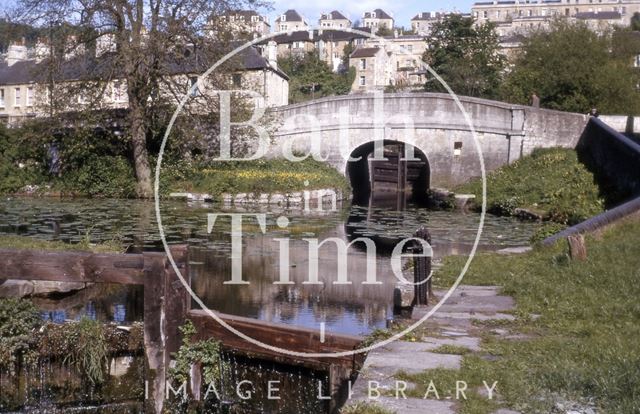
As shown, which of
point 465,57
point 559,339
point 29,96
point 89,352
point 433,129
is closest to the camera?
point 559,339

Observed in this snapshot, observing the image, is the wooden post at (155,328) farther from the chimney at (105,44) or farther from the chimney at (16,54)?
the chimney at (16,54)

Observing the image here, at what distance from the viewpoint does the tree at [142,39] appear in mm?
21250

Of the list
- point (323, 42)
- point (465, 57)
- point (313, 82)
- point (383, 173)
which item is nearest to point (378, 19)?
point (323, 42)

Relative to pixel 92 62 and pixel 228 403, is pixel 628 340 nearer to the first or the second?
pixel 228 403

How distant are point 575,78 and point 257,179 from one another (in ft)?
48.3

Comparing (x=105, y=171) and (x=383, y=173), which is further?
(x=383, y=173)

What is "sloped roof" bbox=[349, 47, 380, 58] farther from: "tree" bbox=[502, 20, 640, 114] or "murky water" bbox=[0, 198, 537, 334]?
"murky water" bbox=[0, 198, 537, 334]

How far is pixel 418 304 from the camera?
22.9ft

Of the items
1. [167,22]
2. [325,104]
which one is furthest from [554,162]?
[167,22]

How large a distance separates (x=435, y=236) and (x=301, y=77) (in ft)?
130

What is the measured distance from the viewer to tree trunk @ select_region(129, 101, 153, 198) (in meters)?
22.5

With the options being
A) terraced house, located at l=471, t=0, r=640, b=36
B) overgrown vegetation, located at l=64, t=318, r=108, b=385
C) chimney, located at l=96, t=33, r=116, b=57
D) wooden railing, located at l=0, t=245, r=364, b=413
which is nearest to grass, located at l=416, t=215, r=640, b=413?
Answer: wooden railing, located at l=0, t=245, r=364, b=413

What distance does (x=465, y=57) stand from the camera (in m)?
40.0

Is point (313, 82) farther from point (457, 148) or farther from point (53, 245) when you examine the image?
point (53, 245)
